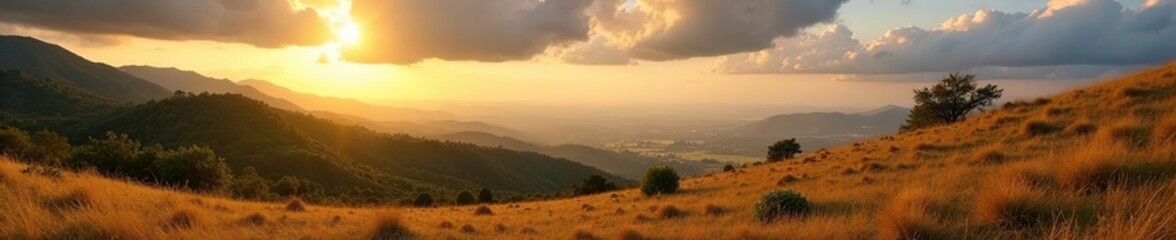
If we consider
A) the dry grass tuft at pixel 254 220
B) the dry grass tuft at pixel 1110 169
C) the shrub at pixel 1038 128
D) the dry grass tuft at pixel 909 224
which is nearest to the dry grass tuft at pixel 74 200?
the dry grass tuft at pixel 254 220

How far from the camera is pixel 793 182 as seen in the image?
66.2ft

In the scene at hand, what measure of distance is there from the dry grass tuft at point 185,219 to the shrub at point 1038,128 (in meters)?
23.3

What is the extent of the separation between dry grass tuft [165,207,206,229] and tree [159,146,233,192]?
40.3 metres

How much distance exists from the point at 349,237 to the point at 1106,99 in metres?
26.6

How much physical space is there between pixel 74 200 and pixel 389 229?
17.8ft

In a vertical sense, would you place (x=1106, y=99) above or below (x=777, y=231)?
above

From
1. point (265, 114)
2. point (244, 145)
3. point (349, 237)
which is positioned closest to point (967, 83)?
point (349, 237)

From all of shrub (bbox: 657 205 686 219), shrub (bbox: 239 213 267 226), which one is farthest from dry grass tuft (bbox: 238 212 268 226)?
shrub (bbox: 657 205 686 219)

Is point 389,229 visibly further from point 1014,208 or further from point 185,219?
point 1014,208

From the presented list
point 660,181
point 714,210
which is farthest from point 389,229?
point 660,181

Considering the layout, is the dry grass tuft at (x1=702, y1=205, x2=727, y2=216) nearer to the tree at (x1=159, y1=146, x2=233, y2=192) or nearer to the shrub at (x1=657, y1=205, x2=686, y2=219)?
the shrub at (x1=657, y1=205, x2=686, y2=219)

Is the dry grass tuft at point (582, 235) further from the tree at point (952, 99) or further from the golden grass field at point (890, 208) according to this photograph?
the tree at point (952, 99)

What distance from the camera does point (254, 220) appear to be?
39.6 feet

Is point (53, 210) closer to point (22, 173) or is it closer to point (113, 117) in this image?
point (22, 173)
